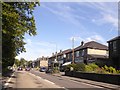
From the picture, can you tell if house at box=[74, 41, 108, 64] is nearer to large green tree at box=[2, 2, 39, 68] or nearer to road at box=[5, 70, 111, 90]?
road at box=[5, 70, 111, 90]

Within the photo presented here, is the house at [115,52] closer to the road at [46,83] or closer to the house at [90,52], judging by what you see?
the house at [90,52]

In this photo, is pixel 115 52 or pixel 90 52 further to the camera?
pixel 90 52

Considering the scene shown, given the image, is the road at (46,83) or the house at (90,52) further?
the house at (90,52)

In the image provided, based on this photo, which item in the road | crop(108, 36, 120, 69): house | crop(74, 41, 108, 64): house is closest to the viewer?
the road

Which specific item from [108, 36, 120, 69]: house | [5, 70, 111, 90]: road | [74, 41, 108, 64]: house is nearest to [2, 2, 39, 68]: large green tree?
[5, 70, 111, 90]: road

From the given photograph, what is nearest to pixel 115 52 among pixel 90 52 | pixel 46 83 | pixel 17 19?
pixel 90 52

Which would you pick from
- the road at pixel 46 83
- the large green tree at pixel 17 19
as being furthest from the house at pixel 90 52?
the large green tree at pixel 17 19

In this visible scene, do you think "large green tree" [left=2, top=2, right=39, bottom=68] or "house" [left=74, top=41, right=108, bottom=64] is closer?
"large green tree" [left=2, top=2, right=39, bottom=68]

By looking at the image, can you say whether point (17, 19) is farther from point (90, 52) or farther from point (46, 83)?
point (90, 52)

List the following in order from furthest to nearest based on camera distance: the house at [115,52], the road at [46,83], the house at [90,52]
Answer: the house at [90,52]
the house at [115,52]
the road at [46,83]

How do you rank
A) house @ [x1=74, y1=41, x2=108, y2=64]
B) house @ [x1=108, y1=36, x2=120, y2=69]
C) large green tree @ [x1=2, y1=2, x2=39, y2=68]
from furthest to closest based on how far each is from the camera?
house @ [x1=74, y1=41, x2=108, y2=64] < house @ [x1=108, y1=36, x2=120, y2=69] < large green tree @ [x1=2, y1=2, x2=39, y2=68]

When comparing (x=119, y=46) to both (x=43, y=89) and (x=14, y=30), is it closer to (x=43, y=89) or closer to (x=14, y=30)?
(x=43, y=89)

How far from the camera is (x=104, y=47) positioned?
326ft

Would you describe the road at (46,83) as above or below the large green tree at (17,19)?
below
